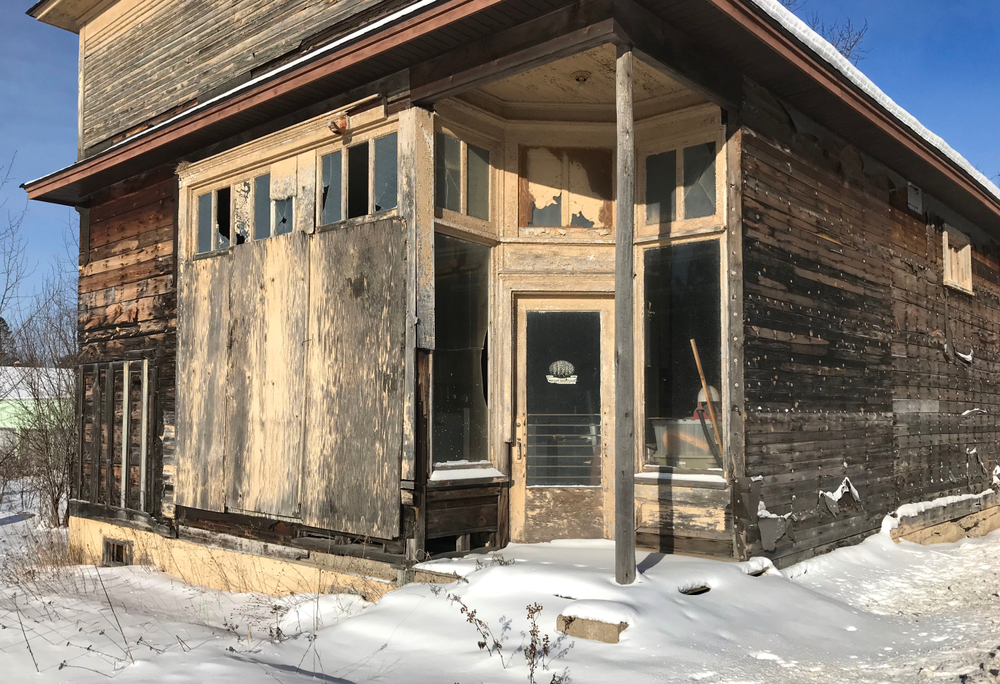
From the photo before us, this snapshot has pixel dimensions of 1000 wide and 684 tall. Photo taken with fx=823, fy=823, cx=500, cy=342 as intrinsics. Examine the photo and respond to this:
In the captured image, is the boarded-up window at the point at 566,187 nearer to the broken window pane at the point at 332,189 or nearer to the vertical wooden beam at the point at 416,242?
the vertical wooden beam at the point at 416,242

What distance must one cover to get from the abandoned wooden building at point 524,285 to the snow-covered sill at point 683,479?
0.02 metres

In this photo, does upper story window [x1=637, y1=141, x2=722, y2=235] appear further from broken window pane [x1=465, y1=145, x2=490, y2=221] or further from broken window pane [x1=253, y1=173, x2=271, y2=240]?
broken window pane [x1=253, y1=173, x2=271, y2=240]

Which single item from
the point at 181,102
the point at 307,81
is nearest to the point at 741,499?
the point at 307,81

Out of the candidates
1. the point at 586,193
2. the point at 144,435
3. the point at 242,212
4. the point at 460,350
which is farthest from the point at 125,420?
the point at 586,193

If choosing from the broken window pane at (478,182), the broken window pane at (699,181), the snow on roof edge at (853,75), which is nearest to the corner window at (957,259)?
the snow on roof edge at (853,75)

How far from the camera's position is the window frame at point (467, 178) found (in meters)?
7.07

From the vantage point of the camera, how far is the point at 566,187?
7898mm

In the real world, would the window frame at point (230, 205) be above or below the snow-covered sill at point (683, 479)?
above

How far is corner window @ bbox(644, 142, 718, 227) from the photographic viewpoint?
712 centimetres

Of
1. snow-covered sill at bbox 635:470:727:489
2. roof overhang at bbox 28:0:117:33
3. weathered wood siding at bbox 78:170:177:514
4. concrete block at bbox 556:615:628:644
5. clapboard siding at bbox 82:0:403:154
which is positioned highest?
roof overhang at bbox 28:0:117:33

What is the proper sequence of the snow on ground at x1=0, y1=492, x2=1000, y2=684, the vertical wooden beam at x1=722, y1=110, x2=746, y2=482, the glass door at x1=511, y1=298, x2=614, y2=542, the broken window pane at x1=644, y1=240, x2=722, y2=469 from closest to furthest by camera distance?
1. the snow on ground at x1=0, y1=492, x2=1000, y2=684
2. the vertical wooden beam at x1=722, y1=110, x2=746, y2=482
3. the broken window pane at x1=644, y1=240, x2=722, y2=469
4. the glass door at x1=511, y1=298, x2=614, y2=542

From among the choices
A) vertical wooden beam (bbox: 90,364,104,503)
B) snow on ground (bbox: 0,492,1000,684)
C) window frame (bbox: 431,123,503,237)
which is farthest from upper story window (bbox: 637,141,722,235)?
vertical wooden beam (bbox: 90,364,104,503)

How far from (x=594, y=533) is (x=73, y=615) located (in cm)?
447

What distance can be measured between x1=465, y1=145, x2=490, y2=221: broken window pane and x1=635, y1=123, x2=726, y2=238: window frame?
54.6 inches
